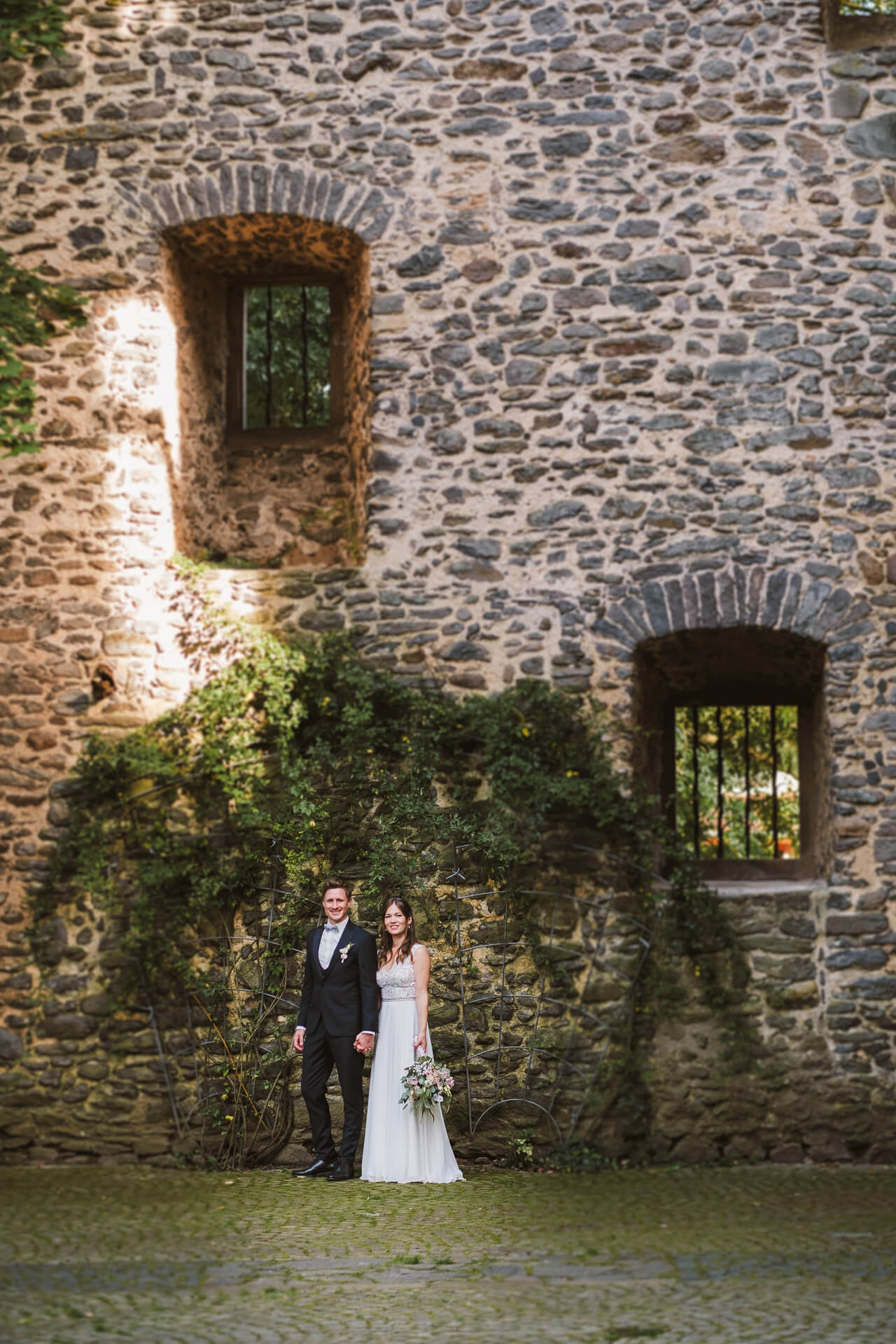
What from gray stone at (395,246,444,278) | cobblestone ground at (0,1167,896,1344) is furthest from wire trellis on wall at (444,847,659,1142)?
gray stone at (395,246,444,278)

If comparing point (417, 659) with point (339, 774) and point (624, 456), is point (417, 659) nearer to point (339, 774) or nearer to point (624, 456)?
point (339, 774)

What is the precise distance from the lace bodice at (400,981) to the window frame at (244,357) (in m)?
3.47

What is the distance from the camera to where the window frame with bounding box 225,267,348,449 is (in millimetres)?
7895

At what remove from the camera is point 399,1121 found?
5746 mm

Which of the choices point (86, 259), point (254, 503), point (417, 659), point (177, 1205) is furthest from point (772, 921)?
point (86, 259)

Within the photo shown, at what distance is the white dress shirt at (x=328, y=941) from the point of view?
5902 mm

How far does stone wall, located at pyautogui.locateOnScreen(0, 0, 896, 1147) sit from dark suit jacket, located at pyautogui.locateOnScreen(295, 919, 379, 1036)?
1784 millimetres

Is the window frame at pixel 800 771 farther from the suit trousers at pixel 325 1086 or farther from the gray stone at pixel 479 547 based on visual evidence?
the suit trousers at pixel 325 1086

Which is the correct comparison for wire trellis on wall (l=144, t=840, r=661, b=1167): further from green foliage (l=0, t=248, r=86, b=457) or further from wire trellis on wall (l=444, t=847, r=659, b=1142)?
green foliage (l=0, t=248, r=86, b=457)

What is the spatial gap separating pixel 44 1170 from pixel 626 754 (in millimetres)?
3724

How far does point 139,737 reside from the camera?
6.97 meters

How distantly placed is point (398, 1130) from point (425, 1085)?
0.95 feet

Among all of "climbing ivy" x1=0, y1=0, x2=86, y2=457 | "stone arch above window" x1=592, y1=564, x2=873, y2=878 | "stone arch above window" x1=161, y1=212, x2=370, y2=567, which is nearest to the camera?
"climbing ivy" x1=0, y1=0, x2=86, y2=457

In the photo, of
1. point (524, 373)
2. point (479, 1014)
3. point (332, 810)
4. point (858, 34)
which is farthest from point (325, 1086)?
point (858, 34)
